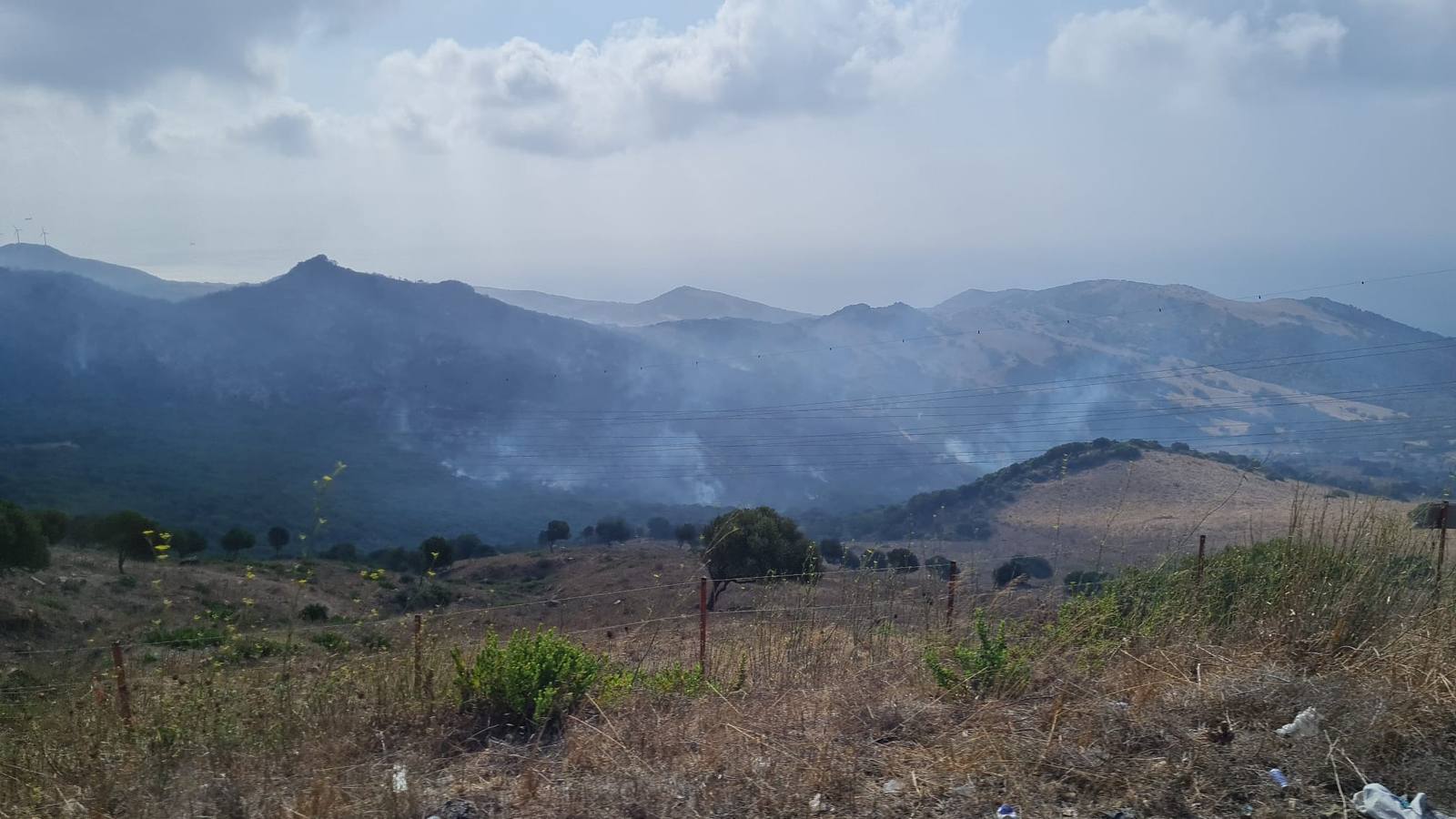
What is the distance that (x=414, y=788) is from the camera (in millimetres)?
3959

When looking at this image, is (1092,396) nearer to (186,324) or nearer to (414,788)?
(186,324)

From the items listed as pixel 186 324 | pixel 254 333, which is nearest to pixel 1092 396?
pixel 254 333

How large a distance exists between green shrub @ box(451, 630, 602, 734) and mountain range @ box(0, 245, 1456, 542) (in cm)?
6055

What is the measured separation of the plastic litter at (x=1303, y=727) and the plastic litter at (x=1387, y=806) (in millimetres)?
460

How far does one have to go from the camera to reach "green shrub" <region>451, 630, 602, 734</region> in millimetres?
5039

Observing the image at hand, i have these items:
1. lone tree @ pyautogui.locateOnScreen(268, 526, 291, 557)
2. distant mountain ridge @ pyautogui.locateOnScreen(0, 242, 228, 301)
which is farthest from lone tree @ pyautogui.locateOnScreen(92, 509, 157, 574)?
distant mountain ridge @ pyautogui.locateOnScreen(0, 242, 228, 301)

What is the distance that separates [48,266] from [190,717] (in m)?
141

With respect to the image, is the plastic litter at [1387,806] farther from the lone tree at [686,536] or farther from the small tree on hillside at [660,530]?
the small tree on hillside at [660,530]

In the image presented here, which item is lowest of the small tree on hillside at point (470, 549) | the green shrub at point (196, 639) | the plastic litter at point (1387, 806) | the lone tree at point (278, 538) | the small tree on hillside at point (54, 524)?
the small tree on hillside at point (470, 549)

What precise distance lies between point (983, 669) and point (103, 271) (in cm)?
13995

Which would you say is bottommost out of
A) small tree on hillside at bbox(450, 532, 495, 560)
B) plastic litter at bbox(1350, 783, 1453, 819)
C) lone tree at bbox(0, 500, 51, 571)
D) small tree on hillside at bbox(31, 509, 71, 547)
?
small tree on hillside at bbox(450, 532, 495, 560)

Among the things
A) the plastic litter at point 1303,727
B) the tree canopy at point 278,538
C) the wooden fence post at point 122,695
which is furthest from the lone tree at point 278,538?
the plastic litter at point 1303,727

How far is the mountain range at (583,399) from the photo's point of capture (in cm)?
7219

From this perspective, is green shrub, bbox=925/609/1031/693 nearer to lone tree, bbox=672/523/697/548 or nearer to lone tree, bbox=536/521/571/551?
lone tree, bbox=672/523/697/548
